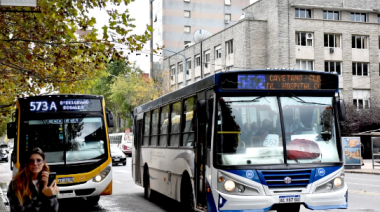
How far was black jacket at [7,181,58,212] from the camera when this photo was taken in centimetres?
504

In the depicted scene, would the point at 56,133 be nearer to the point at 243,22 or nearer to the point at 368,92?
the point at 243,22

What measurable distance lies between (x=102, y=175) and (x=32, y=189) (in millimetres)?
8202

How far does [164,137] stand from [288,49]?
37.0 metres

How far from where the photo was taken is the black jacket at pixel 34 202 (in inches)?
198

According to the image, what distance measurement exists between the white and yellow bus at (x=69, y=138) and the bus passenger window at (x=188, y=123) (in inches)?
115

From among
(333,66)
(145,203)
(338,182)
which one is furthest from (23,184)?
(333,66)

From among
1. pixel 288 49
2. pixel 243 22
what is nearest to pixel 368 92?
pixel 288 49

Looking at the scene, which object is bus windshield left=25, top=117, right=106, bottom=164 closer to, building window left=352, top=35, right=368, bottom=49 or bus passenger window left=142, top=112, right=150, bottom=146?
bus passenger window left=142, top=112, right=150, bottom=146

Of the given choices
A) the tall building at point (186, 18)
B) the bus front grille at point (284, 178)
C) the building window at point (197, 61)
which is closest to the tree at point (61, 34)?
the bus front grille at point (284, 178)

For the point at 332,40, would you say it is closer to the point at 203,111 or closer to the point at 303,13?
the point at 303,13

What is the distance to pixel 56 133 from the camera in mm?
13242

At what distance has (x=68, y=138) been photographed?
1326 centimetres

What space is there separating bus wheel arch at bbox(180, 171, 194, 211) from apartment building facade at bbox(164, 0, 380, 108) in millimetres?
37986

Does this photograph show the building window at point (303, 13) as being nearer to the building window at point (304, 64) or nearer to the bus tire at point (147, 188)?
the building window at point (304, 64)
